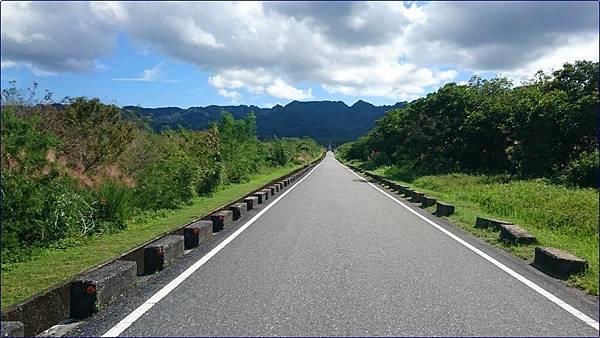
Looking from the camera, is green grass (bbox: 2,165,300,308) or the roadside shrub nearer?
green grass (bbox: 2,165,300,308)

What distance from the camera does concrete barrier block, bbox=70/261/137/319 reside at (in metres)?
4.87

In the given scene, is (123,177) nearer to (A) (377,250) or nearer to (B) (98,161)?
(B) (98,161)

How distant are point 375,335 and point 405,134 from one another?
112 ft

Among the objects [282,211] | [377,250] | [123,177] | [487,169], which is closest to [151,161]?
[123,177]

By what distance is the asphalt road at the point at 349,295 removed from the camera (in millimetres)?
4422

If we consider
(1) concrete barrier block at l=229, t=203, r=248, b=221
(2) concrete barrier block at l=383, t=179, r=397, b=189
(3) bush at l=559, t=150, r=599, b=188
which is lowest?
(2) concrete barrier block at l=383, t=179, r=397, b=189

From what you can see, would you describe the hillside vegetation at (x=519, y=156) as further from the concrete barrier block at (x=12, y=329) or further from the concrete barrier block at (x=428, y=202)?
the concrete barrier block at (x=12, y=329)

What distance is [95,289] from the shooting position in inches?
192

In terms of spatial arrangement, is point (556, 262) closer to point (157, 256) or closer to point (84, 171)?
point (157, 256)

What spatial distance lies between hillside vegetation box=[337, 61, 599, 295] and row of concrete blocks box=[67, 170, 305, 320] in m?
5.52

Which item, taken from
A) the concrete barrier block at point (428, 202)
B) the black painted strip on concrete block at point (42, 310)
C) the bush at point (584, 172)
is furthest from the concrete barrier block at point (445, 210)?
the black painted strip on concrete block at point (42, 310)

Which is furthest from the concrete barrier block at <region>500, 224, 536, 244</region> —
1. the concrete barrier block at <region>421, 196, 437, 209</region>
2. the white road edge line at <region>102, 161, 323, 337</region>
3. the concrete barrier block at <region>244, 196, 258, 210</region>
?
the concrete barrier block at <region>244, 196, 258, 210</region>

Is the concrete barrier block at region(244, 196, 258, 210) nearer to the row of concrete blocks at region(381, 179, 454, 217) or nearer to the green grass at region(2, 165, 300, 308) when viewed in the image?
the green grass at region(2, 165, 300, 308)

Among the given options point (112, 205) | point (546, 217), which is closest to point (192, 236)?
point (112, 205)
